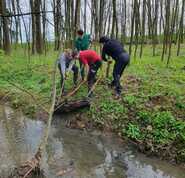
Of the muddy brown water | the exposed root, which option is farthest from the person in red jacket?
the exposed root

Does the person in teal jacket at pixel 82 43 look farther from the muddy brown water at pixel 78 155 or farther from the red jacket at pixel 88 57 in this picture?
the muddy brown water at pixel 78 155

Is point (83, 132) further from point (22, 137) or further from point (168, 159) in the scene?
point (168, 159)

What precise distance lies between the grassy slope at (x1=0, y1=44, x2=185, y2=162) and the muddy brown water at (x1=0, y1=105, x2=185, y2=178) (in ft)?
1.32

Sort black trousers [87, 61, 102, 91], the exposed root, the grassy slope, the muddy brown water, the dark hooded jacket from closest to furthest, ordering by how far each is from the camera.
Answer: the exposed root
the muddy brown water
the grassy slope
the dark hooded jacket
black trousers [87, 61, 102, 91]

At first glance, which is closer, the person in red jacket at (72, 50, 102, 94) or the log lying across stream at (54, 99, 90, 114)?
the log lying across stream at (54, 99, 90, 114)

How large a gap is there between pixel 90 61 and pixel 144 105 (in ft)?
7.10

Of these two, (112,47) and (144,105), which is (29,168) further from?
(112,47)

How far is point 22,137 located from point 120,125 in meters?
2.59

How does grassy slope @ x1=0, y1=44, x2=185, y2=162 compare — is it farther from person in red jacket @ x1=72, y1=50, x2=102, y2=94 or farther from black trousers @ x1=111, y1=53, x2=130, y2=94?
person in red jacket @ x1=72, y1=50, x2=102, y2=94

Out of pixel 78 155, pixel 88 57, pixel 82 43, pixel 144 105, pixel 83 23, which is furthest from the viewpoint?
pixel 83 23

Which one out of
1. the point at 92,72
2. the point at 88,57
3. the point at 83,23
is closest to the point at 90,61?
the point at 88,57

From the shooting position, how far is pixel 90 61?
996cm

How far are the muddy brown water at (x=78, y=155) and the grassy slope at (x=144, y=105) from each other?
0.40 meters

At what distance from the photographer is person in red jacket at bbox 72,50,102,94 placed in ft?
31.8
